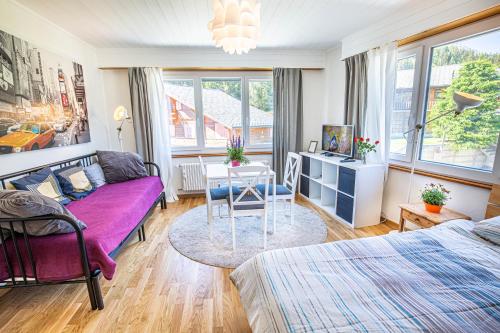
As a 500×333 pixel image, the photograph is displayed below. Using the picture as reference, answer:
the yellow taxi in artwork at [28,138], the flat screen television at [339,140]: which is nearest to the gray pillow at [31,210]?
the yellow taxi in artwork at [28,138]

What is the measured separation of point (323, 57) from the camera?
418 cm

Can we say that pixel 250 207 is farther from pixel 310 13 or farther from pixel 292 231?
pixel 310 13

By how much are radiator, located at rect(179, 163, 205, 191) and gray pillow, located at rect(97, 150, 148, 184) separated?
30.1 inches

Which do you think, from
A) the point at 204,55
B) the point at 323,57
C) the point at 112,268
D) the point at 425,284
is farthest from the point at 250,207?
the point at 323,57

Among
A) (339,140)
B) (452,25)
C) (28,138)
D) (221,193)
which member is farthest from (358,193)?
(28,138)

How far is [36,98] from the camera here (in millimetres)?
2508

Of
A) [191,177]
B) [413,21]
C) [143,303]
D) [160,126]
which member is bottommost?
[143,303]

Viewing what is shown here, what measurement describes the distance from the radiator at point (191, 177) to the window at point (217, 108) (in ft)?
1.20

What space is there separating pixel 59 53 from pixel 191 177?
2.39 meters

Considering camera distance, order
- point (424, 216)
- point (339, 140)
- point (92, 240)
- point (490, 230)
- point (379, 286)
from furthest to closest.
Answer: point (339, 140)
point (424, 216)
point (92, 240)
point (490, 230)
point (379, 286)

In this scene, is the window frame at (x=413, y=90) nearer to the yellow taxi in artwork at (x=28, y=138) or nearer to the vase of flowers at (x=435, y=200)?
the vase of flowers at (x=435, y=200)

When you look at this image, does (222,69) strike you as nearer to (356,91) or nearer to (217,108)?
A: (217,108)

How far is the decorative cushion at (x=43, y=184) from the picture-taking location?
84.6 inches

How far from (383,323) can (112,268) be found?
172 cm
